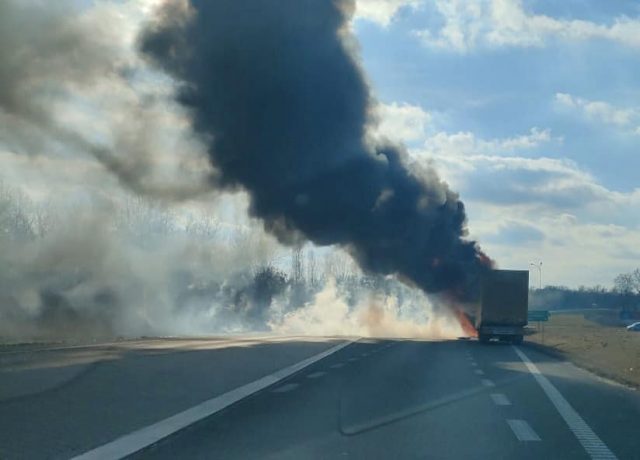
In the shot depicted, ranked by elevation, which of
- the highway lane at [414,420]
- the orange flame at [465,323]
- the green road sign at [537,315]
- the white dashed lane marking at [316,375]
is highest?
the green road sign at [537,315]

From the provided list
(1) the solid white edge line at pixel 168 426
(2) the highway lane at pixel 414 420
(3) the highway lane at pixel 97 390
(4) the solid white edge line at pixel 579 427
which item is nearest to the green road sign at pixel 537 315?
(3) the highway lane at pixel 97 390

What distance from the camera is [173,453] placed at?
9.83 m

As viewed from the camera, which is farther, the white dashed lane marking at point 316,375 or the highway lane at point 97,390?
the white dashed lane marking at point 316,375

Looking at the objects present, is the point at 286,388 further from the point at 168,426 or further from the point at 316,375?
the point at 168,426

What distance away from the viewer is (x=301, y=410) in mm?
13859

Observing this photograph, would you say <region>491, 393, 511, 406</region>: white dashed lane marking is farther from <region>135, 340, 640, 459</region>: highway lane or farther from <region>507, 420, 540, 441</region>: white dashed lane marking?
<region>507, 420, 540, 441</region>: white dashed lane marking

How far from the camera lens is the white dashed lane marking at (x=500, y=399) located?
1522 centimetres

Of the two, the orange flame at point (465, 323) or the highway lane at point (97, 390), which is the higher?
the orange flame at point (465, 323)

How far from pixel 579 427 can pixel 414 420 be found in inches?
92.0

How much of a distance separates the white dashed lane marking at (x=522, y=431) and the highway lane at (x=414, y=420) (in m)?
0.01

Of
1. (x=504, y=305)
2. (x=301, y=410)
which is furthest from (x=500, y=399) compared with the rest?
(x=504, y=305)

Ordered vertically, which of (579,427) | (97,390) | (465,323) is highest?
(465,323)

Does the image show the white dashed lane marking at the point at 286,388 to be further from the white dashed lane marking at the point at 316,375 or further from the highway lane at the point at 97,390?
the white dashed lane marking at the point at 316,375

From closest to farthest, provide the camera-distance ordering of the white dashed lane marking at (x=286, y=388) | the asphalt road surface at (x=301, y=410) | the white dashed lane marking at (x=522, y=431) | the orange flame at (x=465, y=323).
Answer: the asphalt road surface at (x=301, y=410) → the white dashed lane marking at (x=522, y=431) → the white dashed lane marking at (x=286, y=388) → the orange flame at (x=465, y=323)
